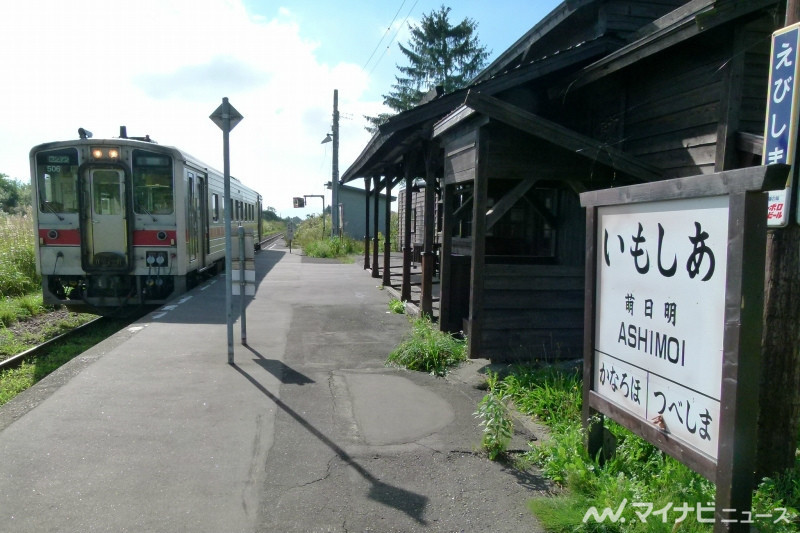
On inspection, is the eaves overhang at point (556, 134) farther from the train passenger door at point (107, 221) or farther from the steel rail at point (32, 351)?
the train passenger door at point (107, 221)

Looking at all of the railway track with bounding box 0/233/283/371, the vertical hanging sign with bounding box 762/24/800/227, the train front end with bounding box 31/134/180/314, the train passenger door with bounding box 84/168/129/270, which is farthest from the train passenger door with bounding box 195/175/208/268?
the vertical hanging sign with bounding box 762/24/800/227

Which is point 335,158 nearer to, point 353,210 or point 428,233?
point 353,210

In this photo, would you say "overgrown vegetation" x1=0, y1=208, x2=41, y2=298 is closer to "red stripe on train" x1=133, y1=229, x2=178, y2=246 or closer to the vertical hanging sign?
"red stripe on train" x1=133, y1=229, x2=178, y2=246

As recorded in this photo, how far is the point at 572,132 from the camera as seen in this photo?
18.6 feet

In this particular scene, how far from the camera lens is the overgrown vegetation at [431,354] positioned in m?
6.46

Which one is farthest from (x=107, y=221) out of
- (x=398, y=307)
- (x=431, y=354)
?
(x=431, y=354)

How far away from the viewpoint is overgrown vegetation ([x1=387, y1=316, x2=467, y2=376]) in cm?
646

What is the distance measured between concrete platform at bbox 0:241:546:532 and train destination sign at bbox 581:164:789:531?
0.96 m

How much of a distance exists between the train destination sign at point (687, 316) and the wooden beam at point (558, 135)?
7.25 ft

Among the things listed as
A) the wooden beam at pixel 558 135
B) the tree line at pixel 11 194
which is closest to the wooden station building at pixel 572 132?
the wooden beam at pixel 558 135

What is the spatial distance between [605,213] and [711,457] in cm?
152

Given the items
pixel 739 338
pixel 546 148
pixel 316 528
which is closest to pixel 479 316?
pixel 546 148

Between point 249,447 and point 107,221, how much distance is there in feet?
23.4

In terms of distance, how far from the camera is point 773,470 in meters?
3.45
